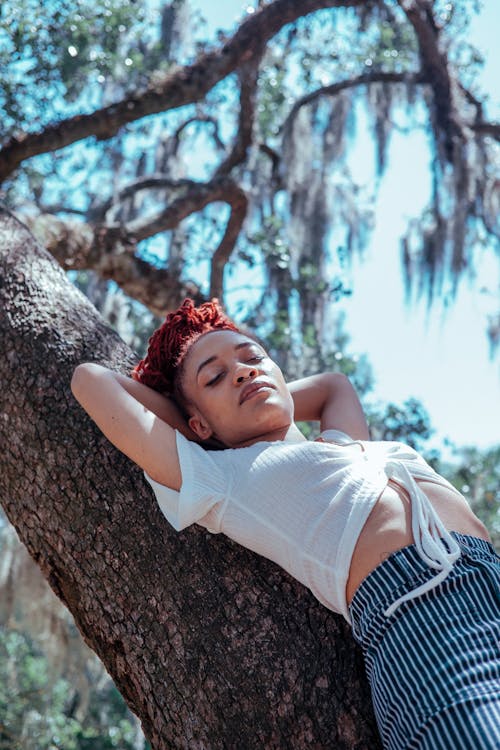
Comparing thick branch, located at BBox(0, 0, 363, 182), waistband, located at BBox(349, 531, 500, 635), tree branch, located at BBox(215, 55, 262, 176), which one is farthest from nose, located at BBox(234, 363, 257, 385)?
tree branch, located at BBox(215, 55, 262, 176)

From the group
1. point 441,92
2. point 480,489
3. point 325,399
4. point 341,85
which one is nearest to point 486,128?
point 441,92

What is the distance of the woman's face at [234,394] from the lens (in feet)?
6.25

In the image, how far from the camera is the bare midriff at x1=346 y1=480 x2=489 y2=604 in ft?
5.16

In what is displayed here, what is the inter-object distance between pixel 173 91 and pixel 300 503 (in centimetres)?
398

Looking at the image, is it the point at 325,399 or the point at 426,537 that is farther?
the point at 325,399

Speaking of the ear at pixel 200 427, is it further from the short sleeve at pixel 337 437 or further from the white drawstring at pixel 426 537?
the white drawstring at pixel 426 537

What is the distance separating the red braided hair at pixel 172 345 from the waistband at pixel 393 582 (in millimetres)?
730

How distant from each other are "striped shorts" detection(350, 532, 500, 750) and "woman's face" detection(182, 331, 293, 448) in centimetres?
49

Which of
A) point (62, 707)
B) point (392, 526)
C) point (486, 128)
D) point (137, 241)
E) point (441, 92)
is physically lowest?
point (62, 707)

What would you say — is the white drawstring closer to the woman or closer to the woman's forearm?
the woman

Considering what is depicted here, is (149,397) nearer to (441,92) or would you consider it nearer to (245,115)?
(245,115)

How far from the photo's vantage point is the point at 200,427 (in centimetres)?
196

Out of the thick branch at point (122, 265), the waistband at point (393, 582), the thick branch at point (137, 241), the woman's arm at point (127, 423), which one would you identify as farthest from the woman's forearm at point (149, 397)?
the thick branch at point (122, 265)

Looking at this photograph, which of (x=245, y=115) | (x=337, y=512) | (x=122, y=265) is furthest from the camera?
(x=245, y=115)
